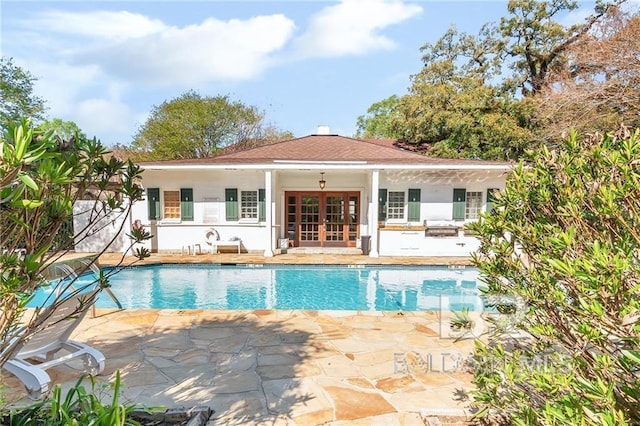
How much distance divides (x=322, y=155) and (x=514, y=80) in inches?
487

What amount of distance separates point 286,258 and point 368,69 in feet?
39.2

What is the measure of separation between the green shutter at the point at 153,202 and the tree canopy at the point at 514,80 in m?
12.2

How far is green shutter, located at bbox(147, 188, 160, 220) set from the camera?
1191 cm

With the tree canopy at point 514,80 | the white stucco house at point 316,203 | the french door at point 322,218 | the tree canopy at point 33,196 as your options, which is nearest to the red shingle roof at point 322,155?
the white stucco house at point 316,203

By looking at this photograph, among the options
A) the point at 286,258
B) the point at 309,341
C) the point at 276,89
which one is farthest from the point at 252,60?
the point at 309,341

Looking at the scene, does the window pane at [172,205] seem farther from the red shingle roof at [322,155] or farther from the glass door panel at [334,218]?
the glass door panel at [334,218]

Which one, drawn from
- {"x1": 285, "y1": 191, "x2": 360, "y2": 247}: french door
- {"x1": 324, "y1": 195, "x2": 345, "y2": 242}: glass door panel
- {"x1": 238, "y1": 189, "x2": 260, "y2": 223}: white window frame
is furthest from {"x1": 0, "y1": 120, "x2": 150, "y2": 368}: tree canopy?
{"x1": 324, "y1": 195, "x2": 345, "y2": 242}: glass door panel

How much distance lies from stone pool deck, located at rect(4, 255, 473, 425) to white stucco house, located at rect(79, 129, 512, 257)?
627 centimetres

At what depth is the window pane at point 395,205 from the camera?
1227 centimetres

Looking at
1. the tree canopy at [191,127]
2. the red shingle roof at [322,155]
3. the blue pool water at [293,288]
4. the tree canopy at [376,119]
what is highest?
the tree canopy at [376,119]

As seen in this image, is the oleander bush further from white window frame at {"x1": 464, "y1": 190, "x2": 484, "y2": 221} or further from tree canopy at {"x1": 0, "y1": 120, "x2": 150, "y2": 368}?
white window frame at {"x1": 464, "y1": 190, "x2": 484, "y2": 221}

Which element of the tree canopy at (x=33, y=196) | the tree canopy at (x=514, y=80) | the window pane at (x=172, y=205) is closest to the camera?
the tree canopy at (x=33, y=196)

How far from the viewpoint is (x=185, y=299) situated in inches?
302

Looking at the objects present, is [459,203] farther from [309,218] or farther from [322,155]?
[309,218]
